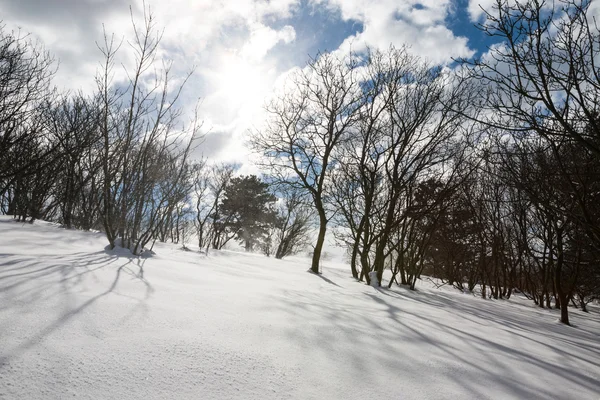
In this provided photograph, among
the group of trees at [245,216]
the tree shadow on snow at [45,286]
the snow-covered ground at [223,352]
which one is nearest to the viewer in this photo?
the snow-covered ground at [223,352]

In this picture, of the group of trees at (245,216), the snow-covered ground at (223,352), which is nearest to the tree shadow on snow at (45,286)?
the snow-covered ground at (223,352)

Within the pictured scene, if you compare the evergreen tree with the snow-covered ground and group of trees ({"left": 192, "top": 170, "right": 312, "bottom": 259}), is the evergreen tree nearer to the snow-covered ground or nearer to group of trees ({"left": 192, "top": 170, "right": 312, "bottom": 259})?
group of trees ({"left": 192, "top": 170, "right": 312, "bottom": 259})

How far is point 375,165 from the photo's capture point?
29.1ft

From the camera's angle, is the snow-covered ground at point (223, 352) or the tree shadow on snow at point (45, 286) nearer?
the snow-covered ground at point (223, 352)

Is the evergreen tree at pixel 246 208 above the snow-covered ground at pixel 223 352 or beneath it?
above

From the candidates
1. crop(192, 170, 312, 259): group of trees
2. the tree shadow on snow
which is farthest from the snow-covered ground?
crop(192, 170, 312, 259): group of trees

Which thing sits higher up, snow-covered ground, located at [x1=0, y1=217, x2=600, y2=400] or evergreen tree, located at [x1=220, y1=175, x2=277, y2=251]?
evergreen tree, located at [x1=220, y1=175, x2=277, y2=251]

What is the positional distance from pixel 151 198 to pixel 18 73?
453 centimetres

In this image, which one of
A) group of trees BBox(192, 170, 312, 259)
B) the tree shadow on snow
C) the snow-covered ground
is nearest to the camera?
the snow-covered ground

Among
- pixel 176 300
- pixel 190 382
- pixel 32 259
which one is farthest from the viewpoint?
pixel 32 259

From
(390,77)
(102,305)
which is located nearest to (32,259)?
(102,305)

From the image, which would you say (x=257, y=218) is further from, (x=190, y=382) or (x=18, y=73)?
(x=190, y=382)

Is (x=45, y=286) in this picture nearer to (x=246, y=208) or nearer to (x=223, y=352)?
(x=223, y=352)

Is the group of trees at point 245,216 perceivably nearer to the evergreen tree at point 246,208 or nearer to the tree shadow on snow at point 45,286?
the evergreen tree at point 246,208
